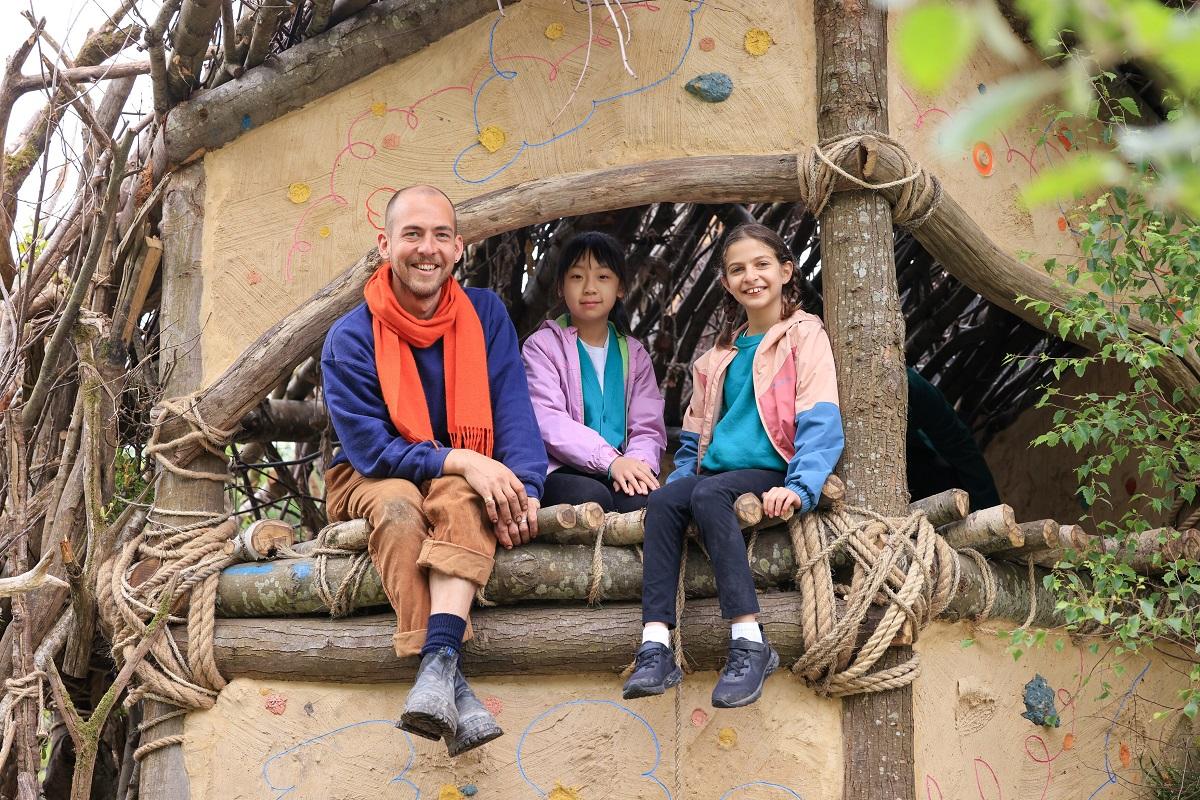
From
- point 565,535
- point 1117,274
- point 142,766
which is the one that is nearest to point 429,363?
point 565,535

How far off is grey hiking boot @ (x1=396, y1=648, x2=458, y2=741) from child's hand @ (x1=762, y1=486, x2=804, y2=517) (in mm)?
852

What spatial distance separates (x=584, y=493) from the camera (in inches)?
141

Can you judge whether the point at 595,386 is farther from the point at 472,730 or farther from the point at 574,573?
the point at 472,730

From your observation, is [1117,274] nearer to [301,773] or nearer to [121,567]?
[301,773]

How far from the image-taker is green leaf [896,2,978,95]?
28.4 inches

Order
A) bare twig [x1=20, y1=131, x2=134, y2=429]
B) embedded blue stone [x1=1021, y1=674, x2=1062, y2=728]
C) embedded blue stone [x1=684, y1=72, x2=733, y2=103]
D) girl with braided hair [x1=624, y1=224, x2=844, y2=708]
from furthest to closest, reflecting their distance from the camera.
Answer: embedded blue stone [x1=684, y1=72, x2=733, y2=103] → bare twig [x1=20, y1=131, x2=134, y2=429] → embedded blue stone [x1=1021, y1=674, x2=1062, y2=728] → girl with braided hair [x1=624, y1=224, x2=844, y2=708]

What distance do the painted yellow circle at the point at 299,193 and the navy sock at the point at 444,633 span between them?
1.47 metres

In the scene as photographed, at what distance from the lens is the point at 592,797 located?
321 cm

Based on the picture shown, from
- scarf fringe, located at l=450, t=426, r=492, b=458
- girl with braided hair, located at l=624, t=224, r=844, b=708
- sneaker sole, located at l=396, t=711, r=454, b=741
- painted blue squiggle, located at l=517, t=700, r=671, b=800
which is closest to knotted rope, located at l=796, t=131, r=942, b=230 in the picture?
girl with braided hair, located at l=624, t=224, r=844, b=708

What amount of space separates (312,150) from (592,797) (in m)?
2.09

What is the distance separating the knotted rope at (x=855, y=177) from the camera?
348cm

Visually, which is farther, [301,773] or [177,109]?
[177,109]

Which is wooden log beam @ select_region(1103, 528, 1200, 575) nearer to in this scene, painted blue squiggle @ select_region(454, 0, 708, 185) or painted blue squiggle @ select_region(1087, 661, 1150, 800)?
painted blue squiggle @ select_region(1087, 661, 1150, 800)

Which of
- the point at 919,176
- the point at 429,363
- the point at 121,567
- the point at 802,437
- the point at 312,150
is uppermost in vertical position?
the point at 312,150
